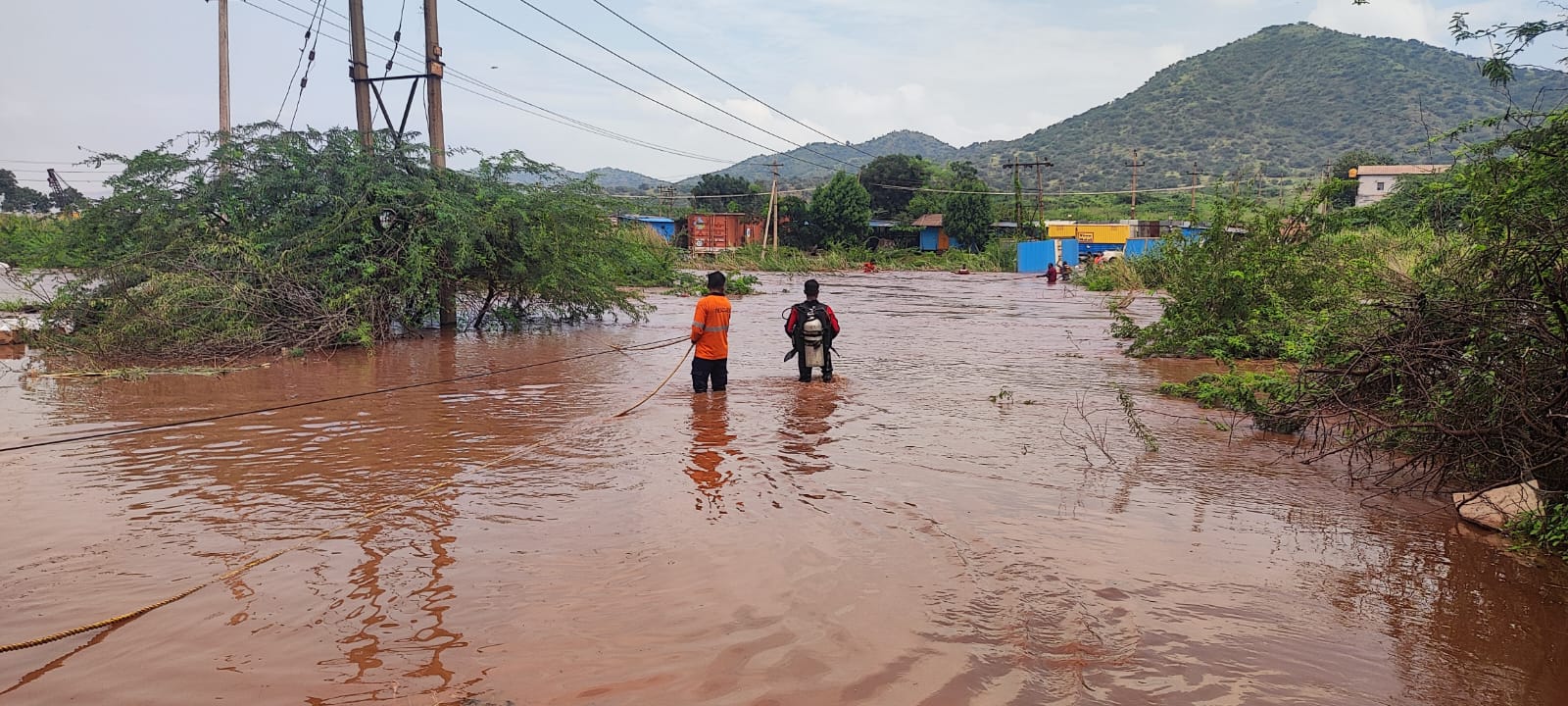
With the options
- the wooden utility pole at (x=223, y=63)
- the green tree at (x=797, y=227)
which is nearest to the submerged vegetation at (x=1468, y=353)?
the wooden utility pole at (x=223, y=63)

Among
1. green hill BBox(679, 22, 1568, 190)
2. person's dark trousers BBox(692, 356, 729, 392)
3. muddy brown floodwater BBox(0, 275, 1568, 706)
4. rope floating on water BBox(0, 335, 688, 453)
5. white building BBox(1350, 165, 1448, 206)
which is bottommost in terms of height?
muddy brown floodwater BBox(0, 275, 1568, 706)

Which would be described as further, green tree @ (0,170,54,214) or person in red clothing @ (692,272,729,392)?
green tree @ (0,170,54,214)

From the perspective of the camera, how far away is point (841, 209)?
60844 millimetres

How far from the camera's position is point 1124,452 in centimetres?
834

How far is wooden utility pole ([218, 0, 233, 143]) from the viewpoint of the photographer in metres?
21.8

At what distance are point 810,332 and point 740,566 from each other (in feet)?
21.3

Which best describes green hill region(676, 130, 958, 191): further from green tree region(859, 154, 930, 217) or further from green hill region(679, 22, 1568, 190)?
green tree region(859, 154, 930, 217)

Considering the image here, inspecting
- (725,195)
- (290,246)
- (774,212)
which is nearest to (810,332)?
(290,246)

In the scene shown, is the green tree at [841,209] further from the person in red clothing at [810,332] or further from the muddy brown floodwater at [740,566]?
the muddy brown floodwater at [740,566]

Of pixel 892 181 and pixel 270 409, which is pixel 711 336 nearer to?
pixel 270 409

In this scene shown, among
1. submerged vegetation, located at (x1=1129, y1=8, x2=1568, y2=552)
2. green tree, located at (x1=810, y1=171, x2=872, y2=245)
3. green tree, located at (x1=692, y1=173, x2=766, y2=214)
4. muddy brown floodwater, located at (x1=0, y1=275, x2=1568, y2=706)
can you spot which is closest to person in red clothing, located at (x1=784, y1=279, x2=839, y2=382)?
muddy brown floodwater, located at (x1=0, y1=275, x2=1568, y2=706)

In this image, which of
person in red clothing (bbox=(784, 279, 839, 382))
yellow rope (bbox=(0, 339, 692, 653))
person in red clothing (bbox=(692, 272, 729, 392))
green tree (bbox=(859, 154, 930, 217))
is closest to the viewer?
yellow rope (bbox=(0, 339, 692, 653))

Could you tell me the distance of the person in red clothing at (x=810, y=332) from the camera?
1159 cm

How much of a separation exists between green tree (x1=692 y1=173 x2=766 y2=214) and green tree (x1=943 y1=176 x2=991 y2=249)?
43.4 ft
